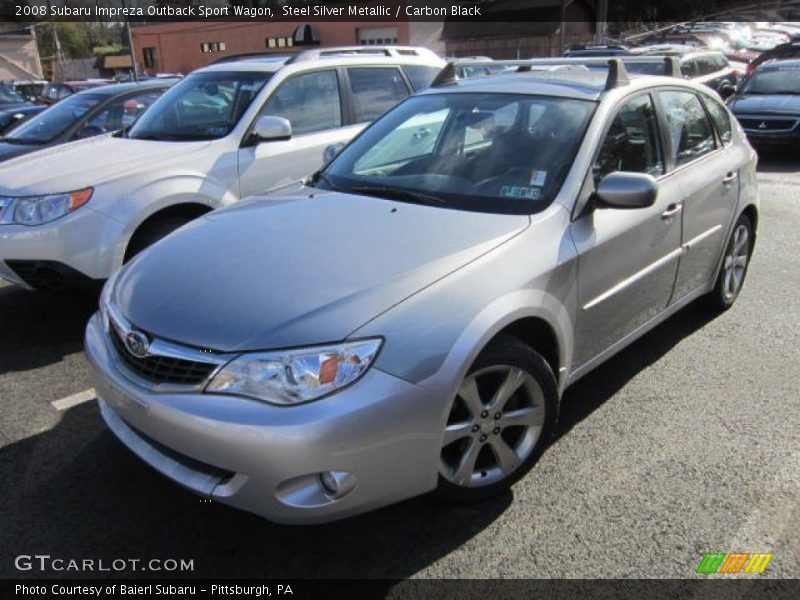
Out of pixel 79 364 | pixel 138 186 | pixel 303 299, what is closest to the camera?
pixel 303 299

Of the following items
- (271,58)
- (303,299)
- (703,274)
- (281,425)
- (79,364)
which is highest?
(271,58)

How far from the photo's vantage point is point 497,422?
106 inches

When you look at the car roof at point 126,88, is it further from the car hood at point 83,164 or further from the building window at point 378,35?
the building window at point 378,35

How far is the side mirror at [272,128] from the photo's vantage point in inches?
192

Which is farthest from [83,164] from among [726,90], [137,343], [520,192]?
[726,90]

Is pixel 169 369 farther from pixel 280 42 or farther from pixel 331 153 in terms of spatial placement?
pixel 280 42

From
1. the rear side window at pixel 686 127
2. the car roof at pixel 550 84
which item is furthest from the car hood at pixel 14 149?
the rear side window at pixel 686 127

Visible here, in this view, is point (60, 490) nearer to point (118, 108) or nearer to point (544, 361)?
point (544, 361)

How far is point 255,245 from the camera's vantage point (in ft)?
9.46

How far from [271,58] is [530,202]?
3.83 metres

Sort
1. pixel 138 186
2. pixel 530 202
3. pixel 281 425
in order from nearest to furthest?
pixel 281 425 → pixel 530 202 → pixel 138 186

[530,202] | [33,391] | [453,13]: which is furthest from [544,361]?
[453,13]

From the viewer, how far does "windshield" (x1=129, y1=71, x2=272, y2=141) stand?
523 cm

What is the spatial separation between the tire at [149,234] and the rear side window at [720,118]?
3.60 m
